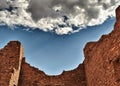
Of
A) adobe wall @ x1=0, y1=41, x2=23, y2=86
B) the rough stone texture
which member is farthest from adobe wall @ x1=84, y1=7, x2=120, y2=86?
adobe wall @ x1=0, y1=41, x2=23, y2=86

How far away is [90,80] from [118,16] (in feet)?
15.2

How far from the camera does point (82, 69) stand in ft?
51.6

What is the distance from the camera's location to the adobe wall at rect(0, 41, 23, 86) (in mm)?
13508

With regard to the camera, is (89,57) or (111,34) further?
(89,57)

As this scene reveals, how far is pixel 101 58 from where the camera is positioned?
1170cm

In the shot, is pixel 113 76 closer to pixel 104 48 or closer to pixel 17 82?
pixel 104 48

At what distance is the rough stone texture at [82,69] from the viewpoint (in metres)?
10.5

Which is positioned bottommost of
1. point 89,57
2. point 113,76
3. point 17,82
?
point 113,76

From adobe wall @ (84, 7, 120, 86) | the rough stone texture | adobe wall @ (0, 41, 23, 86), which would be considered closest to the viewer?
adobe wall @ (84, 7, 120, 86)

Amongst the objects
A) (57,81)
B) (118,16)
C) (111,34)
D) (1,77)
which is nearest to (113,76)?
(111,34)

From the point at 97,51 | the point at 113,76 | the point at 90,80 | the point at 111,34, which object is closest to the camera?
the point at 113,76

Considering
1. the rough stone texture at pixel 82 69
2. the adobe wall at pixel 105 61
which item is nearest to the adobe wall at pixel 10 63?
the rough stone texture at pixel 82 69

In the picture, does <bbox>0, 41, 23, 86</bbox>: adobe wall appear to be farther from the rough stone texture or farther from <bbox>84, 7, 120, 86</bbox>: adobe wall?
<bbox>84, 7, 120, 86</bbox>: adobe wall

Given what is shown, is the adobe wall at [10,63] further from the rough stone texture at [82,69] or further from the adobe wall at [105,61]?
the adobe wall at [105,61]
